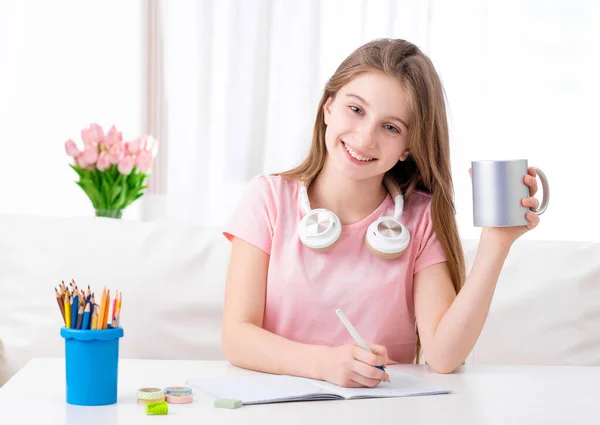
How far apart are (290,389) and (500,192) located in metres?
0.40

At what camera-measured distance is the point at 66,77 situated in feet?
10.3

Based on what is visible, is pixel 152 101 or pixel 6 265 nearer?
pixel 6 265

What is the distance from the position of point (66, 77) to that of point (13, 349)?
1.76 meters

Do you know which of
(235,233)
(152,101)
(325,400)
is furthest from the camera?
(152,101)

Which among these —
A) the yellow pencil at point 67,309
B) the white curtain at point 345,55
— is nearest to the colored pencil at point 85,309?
the yellow pencil at point 67,309

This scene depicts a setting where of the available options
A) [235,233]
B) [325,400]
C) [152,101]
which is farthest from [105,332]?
[152,101]

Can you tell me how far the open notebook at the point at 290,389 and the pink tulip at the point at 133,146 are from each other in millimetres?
1083

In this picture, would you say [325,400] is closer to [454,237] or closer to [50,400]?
[50,400]

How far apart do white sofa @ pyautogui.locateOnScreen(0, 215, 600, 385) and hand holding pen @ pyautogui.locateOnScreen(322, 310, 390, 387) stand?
1.98ft

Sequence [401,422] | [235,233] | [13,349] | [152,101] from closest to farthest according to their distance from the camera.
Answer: [401,422]
[235,233]
[13,349]
[152,101]

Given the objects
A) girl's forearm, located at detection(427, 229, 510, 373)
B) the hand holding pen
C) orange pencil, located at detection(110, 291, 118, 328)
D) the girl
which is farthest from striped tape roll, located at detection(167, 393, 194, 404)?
girl's forearm, located at detection(427, 229, 510, 373)

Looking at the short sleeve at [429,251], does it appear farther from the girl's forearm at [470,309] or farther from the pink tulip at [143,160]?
the pink tulip at [143,160]

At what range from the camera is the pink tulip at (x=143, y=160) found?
2096mm

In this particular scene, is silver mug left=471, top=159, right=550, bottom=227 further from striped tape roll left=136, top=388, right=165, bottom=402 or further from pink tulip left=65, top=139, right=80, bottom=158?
pink tulip left=65, top=139, right=80, bottom=158
